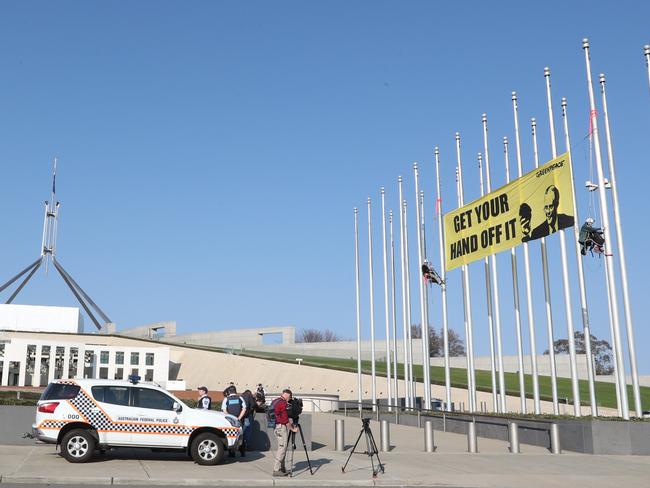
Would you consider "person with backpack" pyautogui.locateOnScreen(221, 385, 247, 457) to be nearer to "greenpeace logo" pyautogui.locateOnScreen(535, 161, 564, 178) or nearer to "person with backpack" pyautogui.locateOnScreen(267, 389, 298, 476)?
"person with backpack" pyautogui.locateOnScreen(267, 389, 298, 476)

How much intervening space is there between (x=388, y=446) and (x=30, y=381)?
168 feet

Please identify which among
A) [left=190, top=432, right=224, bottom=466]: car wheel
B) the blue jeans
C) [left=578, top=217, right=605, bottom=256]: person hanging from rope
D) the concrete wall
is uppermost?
the concrete wall

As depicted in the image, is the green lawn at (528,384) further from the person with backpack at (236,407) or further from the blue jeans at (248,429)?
the person with backpack at (236,407)

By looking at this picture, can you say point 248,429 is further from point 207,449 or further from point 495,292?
point 495,292

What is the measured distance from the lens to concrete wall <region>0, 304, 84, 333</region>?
79.2 metres

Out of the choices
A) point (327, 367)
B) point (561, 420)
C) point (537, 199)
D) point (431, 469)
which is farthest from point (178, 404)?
point (327, 367)

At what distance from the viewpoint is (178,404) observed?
15406 millimetres

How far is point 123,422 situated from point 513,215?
1572 cm

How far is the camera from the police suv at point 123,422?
48.4ft

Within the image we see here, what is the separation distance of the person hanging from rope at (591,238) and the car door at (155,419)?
13584 millimetres

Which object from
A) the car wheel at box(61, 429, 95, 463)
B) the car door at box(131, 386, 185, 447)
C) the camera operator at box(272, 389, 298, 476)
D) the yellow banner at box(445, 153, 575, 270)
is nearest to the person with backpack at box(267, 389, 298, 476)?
the camera operator at box(272, 389, 298, 476)

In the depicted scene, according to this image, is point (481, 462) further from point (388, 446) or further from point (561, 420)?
point (561, 420)

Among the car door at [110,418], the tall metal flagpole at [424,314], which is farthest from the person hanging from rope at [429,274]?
the car door at [110,418]

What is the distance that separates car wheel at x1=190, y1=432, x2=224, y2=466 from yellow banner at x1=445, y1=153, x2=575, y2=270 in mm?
13037
